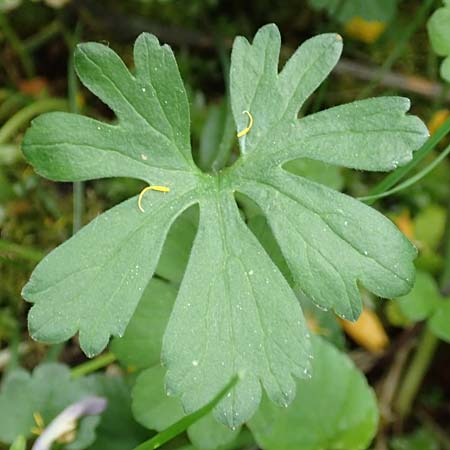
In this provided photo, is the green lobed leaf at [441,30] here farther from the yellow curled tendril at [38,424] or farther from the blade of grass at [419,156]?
the yellow curled tendril at [38,424]

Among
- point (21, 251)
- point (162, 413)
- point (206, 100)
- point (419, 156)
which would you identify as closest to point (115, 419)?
point (162, 413)

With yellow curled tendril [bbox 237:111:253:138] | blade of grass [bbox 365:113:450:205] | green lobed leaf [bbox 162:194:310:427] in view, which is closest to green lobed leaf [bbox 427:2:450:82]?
blade of grass [bbox 365:113:450:205]

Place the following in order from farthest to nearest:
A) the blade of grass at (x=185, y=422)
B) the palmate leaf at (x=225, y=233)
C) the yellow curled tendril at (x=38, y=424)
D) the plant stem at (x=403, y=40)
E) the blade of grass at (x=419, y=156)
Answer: the plant stem at (x=403, y=40)
the yellow curled tendril at (x=38, y=424)
the blade of grass at (x=419, y=156)
the palmate leaf at (x=225, y=233)
the blade of grass at (x=185, y=422)

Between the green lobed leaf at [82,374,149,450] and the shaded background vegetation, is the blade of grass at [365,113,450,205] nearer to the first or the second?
the shaded background vegetation

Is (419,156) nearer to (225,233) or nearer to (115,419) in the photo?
(225,233)

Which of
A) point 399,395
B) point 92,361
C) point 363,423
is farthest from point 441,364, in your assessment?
point 92,361

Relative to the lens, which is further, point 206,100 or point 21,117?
point 206,100

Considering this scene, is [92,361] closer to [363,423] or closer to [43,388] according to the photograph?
[43,388]

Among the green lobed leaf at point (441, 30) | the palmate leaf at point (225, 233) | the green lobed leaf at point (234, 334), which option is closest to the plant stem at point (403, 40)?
the green lobed leaf at point (441, 30)
